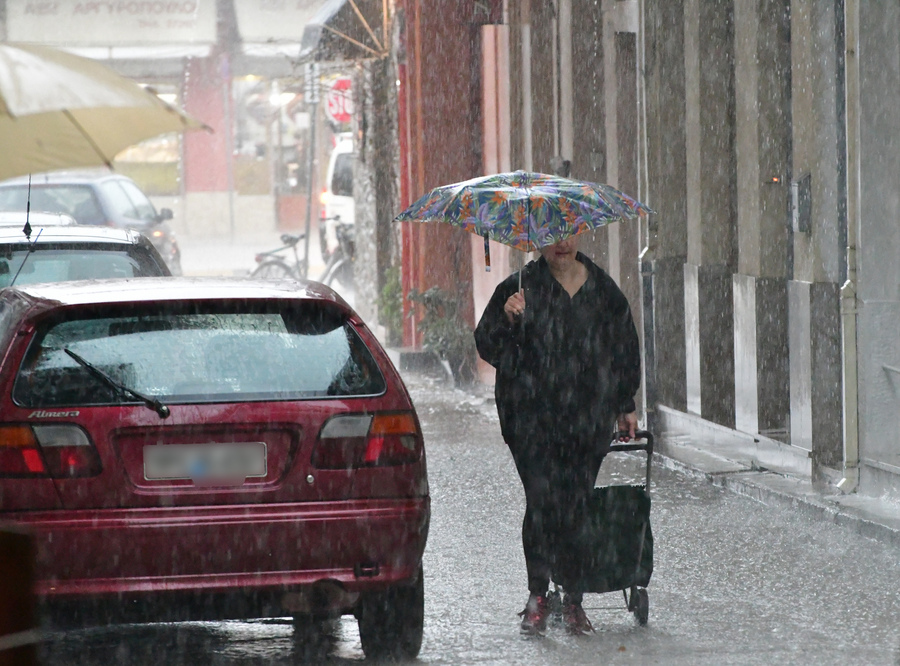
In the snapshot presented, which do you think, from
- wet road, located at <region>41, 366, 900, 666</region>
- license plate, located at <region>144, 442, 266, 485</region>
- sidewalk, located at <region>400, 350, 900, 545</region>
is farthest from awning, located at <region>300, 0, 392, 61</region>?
license plate, located at <region>144, 442, 266, 485</region>

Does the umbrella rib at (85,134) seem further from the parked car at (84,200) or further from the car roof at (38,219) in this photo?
the parked car at (84,200)

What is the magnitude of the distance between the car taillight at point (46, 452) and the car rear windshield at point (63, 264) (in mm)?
3898

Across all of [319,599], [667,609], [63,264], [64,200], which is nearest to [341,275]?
[64,200]

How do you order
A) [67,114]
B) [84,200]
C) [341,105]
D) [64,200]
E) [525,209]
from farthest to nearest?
[341,105] < [84,200] < [64,200] < [525,209] < [67,114]

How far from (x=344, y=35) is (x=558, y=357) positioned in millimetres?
13253

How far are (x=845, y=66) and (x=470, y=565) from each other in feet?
11.7

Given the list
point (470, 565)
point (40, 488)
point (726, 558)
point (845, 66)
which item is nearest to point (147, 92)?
point (40, 488)

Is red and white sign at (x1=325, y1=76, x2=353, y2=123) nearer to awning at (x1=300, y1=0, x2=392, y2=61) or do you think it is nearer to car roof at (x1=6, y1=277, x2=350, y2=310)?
awning at (x1=300, y1=0, x2=392, y2=61)

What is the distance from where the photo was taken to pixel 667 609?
6.58 metres

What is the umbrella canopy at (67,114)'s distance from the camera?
4996 mm

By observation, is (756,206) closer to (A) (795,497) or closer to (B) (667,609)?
(A) (795,497)

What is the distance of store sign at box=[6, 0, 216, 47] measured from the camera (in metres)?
38.7

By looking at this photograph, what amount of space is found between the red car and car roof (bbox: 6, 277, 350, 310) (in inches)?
0.6

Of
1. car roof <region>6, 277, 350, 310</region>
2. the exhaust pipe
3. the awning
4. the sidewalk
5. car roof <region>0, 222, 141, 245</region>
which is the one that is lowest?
the sidewalk
